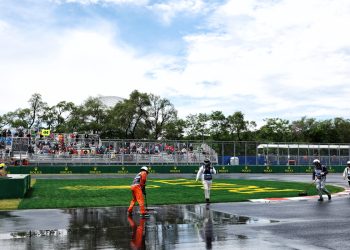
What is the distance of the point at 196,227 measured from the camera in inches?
451

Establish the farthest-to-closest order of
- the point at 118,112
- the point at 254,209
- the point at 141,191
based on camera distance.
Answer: the point at 118,112, the point at 254,209, the point at 141,191

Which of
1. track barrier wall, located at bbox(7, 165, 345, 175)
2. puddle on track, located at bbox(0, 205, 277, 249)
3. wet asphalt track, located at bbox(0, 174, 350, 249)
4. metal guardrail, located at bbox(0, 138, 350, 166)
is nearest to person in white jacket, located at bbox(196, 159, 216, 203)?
wet asphalt track, located at bbox(0, 174, 350, 249)

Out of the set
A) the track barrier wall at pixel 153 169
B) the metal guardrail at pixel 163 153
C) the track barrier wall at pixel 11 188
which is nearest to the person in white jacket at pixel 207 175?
the track barrier wall at pixel 11 188

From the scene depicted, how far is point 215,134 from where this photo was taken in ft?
269

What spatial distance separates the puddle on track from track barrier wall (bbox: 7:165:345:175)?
940 inches

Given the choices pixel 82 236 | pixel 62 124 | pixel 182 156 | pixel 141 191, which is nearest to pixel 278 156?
pixel 182 156

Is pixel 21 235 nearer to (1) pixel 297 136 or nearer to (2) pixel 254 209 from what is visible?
(2) pixel 254 209

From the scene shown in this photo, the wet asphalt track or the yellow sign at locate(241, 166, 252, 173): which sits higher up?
the yellow sign at locate(241, 166, 252, 173)

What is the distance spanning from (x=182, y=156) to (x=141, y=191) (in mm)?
28085

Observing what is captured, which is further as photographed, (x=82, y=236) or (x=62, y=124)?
(x=62, y=124)

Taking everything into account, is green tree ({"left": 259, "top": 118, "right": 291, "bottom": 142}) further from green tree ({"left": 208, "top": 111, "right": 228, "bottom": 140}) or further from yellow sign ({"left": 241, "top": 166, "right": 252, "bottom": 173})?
yellow sign ({"left": 241, "top": 166, "right": 252, "bottom": 173})

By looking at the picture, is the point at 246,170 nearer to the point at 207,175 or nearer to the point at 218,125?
the point at 207,175

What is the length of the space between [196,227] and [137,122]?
66.8 meters

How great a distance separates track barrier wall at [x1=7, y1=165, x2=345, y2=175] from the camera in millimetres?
37666
